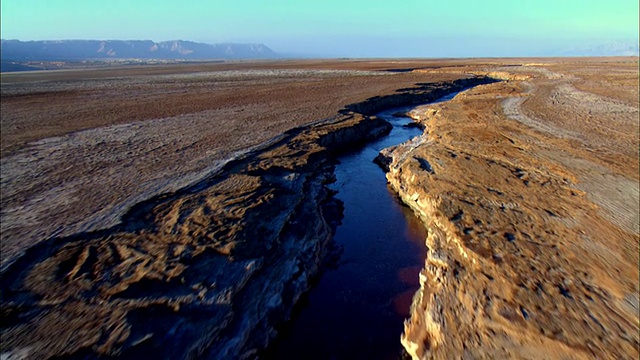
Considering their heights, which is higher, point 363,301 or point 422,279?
point 422,279

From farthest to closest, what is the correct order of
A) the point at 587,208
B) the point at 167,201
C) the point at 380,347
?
the point at 167,201, the point at 587,208, the point at 380,347

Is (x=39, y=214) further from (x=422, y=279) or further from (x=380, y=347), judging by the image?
(x=422, y=279)

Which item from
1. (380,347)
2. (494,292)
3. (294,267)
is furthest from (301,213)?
(494,292)

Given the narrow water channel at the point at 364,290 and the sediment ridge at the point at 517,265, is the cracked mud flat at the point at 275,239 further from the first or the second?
the narrow water channel at the point at 364,290

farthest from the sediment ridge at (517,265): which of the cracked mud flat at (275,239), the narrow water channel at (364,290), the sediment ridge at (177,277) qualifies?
the sediment ridge at (177,277)

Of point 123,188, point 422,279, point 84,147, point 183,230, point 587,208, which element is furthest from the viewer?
point 84,147

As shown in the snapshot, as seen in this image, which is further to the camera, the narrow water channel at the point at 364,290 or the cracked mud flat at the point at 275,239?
the narrow water channel at the point at 364,290

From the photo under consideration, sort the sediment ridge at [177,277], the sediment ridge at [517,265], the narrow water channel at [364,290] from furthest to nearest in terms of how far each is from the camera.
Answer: the narrow water channel at [364,290] < the sediment ridge at [177,277] < the sediment ridge at [517,265]
